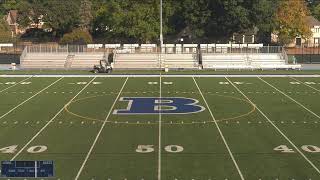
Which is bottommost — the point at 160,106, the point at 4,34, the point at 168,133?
the point at 168,133

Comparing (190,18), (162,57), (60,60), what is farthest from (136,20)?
(60,60)

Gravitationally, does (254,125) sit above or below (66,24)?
below

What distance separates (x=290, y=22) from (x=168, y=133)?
50.8 m

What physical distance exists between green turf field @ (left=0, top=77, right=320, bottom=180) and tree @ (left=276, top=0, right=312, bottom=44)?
36783 mm

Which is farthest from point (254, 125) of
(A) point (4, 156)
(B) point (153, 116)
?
(A) point (4, 156)

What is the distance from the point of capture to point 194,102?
2444 cm

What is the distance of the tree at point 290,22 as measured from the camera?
6519 cm

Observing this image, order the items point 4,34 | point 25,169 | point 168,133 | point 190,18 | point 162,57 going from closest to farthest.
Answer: point 25,169 < point 168,133 < point 162,57 < point 190,18 < point 4,34

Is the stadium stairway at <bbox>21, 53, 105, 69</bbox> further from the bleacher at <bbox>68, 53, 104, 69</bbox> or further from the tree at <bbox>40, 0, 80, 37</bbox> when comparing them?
the tree at <bbox>40, 0, 80, 37</bbox>

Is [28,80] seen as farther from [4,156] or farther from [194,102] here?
[4,156]

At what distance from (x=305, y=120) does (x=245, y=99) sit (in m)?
5.44

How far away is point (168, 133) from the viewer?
708 inches

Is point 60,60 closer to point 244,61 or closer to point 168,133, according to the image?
point 244,61

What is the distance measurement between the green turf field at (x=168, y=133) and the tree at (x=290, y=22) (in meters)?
36.8
